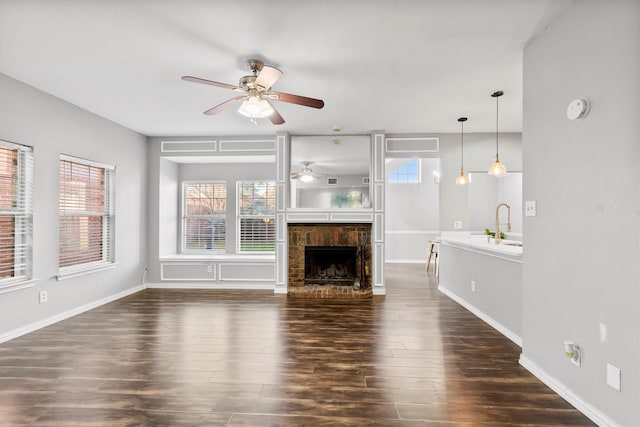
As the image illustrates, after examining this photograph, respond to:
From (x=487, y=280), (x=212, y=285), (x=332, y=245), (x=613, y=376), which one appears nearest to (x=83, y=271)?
(x=212, y=285)

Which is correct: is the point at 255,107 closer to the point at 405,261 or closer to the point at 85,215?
the point at 85,215

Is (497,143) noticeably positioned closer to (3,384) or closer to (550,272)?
(550,272)

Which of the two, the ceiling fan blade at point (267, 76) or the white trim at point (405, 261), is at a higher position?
the ceiling fan blade at point (267, 76)

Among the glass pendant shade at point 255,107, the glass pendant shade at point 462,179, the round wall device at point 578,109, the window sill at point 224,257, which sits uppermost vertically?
the glass pendant shade at point 255,107

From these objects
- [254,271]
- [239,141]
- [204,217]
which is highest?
[239,141]

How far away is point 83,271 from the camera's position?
4.11m

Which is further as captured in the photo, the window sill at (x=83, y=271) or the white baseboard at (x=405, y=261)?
the white baseboard at (x=405, y=261)

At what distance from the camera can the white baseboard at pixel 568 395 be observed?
1.85 meters

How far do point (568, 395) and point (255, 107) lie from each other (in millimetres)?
3137

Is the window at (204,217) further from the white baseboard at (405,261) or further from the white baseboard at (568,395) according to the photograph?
the white baseboard at (568,395)

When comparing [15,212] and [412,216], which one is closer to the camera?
[15,212]

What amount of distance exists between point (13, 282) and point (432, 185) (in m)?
8.28

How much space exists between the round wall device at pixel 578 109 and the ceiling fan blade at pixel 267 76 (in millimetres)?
2025

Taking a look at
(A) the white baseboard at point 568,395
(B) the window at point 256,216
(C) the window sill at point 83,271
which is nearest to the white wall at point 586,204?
(A) the white baseboard at point 568,395
